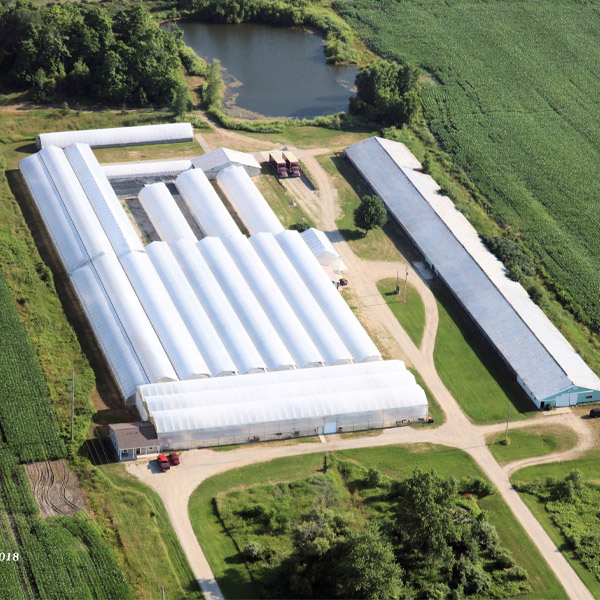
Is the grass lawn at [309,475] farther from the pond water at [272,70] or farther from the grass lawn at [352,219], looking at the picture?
the pond water at [272,70]

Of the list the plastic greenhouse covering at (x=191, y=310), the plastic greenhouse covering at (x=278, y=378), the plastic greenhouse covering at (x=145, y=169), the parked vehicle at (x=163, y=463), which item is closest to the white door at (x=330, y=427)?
the plastic greenhouse covering at (x=278, y=378)

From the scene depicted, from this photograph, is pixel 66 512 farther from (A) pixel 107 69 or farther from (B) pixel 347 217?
(A) pixel 107 69

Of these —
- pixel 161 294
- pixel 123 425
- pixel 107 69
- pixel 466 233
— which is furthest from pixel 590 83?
pixel 123 425

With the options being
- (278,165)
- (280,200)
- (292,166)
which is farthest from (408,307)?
(278,165)

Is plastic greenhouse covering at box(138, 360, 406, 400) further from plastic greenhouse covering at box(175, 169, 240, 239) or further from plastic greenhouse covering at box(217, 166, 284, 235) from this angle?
plastic greenhouse covering at box(217, 166, 284, 235)

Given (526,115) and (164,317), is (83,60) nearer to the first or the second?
(164,317)

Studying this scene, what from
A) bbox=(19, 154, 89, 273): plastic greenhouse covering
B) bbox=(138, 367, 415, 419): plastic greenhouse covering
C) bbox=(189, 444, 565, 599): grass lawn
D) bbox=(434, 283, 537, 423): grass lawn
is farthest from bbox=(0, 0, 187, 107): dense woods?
bbox=(189, 444, 565, 599): grass lawn
